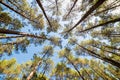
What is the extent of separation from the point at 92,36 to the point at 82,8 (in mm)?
4836

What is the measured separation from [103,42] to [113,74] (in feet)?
12.3

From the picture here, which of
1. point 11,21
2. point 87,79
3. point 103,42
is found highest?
point 11,21

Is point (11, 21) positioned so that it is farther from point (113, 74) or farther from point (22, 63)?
point (113, 74)

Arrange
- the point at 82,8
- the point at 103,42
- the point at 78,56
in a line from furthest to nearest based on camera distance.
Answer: the point at 78,56 < the point at 103,42 < the point at 82,8

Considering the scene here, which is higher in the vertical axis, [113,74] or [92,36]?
[92,36]

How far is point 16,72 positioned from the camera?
18.6m

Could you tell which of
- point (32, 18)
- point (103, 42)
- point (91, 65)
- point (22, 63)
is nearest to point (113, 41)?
point (103, 42)

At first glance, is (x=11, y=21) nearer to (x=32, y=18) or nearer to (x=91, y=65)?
(x=32, y=18)

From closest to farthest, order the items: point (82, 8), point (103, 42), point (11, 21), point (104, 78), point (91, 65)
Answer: point (11, 21) < point (82, 8) < point (104, 78) < point (103, 42) < point (91, 65)

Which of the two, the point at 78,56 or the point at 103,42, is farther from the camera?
the point at 78,56

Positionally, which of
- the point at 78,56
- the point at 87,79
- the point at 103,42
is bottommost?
the point at 87,79

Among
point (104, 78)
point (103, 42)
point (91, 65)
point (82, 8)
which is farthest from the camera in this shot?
point (91, 65)

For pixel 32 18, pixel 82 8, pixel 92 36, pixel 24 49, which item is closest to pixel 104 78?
pixel 92 36

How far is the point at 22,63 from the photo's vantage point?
19750 millimetres
